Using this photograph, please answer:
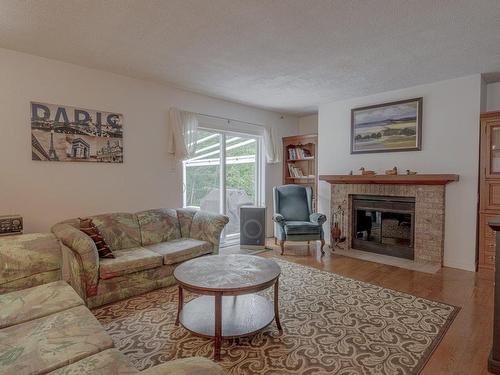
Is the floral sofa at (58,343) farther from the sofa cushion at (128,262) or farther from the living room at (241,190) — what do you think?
the sofa cushion at (128,262)

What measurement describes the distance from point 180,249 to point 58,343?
6.21 ft

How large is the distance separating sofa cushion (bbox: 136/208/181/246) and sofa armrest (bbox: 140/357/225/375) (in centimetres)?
277

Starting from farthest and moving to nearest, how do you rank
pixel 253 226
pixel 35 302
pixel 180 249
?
pixel 253 226
pixel 180 249
pixel 35 302

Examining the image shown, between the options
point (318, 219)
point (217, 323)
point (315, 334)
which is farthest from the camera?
point (318, 219)

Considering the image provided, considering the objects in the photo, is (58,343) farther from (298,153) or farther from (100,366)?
(298,153)

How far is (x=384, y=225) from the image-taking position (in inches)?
181

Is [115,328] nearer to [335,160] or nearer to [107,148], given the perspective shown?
[107,148]

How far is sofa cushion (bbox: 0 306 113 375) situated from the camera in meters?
1.23

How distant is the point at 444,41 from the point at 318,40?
1.22 m

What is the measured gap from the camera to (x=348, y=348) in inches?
82.4

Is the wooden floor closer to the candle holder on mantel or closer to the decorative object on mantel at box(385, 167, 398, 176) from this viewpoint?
the candle holder on mantel

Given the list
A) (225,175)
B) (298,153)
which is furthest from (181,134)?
(298,153)

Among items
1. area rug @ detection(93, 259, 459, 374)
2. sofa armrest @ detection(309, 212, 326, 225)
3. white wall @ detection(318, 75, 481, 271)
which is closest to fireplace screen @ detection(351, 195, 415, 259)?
white wall @ detection(318, 75, 481, 271)

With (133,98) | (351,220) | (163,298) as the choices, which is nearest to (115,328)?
(163,298)
